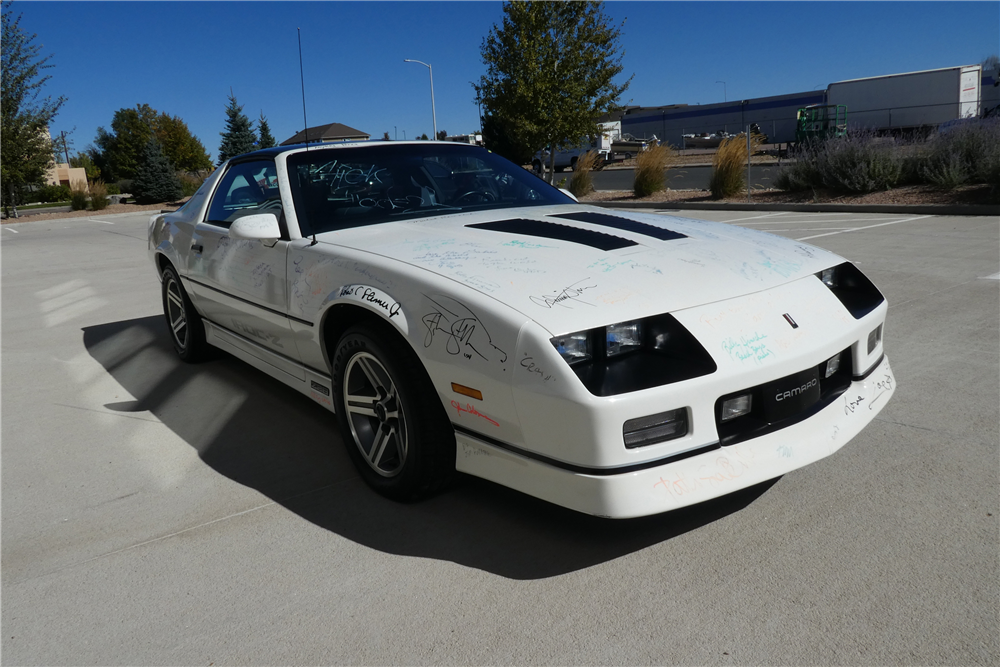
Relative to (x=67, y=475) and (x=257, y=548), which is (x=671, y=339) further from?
(x=67, y=475)

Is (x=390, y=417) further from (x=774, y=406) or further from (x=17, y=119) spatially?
(x=17, y=119)

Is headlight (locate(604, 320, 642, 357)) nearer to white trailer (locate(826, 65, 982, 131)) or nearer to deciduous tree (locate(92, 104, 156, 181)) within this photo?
white trailer (locate(826, 65, 982, 131))

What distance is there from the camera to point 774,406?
2.49 m

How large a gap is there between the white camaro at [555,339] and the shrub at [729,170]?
13941 millimetres

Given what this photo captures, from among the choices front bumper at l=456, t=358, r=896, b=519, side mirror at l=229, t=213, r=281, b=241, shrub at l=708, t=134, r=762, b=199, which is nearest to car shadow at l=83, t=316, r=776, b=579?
front bumper at l=456, t=358, r=896, b=519

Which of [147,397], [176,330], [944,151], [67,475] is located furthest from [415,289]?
[944,151]

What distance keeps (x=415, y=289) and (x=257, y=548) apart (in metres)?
1.09

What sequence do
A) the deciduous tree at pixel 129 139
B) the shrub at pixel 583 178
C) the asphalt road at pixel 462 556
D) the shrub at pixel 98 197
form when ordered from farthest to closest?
the deciduous tree at pixel 129 139
the shrub at pixel 98 197
the shrub at pixel 583 178
the asphalt road at pixel 462 556

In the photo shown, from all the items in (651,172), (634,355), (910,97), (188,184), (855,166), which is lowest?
(634,355)

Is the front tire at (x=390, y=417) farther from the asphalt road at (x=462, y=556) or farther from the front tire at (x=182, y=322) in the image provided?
the front tire at (x=182, y=322)

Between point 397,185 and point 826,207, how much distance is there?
39.2 ft

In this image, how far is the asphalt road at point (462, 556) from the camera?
219 centimetres
